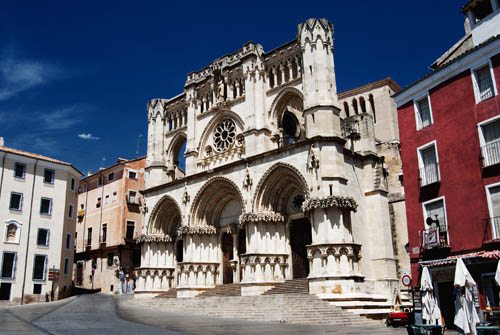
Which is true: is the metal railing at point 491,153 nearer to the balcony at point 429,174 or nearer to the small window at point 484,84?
the small window at point 484,84

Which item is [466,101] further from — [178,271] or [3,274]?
[3,274]

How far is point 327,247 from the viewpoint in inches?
941

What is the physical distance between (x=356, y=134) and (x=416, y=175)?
887cm

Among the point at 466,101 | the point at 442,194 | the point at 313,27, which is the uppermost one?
the point at 313,27

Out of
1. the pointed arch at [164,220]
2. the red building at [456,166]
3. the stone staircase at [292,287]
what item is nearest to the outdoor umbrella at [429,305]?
the red building at [456,166]

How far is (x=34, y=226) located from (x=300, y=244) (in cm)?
2220

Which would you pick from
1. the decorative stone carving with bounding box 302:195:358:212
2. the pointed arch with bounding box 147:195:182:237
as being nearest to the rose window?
the pointed arch with bounding box 147:195:182:237

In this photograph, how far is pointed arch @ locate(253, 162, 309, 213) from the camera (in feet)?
90.3

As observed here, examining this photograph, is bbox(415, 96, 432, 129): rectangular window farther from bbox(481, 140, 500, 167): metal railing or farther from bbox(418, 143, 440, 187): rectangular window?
bbox(481, 140, 500, 167): metal railing

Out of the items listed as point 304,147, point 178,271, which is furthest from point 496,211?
Result: point 178,271

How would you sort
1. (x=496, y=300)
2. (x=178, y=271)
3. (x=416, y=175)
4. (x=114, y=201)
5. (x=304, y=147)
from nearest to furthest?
(x=496, y=300)
(x=416, y=175)
(x=304, y=147)
(x=178, y=271)
(x=114, y=201)

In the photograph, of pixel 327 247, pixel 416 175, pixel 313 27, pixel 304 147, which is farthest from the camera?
pixel 313 27

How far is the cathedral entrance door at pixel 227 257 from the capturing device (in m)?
31.9

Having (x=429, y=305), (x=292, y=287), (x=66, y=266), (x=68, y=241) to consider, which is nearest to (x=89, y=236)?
(x=68, y=241)
